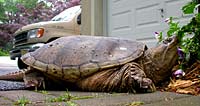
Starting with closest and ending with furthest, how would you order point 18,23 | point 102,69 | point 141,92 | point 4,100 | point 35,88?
point 4,100, point 141,92, point 102,69, point 35,88, point 18,23

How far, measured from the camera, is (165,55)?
9.07 ft

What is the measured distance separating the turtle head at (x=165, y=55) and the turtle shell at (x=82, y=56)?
5.5 inches

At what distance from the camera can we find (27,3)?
1165 inches

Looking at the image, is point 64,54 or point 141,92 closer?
point 141,92

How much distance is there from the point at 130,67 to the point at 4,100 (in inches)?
40.2

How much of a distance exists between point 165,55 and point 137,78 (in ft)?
1.32

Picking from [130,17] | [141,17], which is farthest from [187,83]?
[130,17]

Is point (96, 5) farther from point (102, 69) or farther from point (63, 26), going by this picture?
point (102, 69)

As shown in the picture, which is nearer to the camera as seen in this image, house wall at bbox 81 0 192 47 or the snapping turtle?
the snapping turtle

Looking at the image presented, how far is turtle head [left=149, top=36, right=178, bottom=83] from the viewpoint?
2725mm

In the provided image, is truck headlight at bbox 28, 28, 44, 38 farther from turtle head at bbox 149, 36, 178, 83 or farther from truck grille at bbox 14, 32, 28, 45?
turtle head at bbox 149, 36, 178, 83

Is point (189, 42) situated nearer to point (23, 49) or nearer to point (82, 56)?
point (82, 56)

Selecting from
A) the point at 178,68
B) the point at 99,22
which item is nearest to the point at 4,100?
the point at 178,68

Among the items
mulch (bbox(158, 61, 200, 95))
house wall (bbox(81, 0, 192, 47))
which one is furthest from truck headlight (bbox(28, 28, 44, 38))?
mulch (bbox(158, 61, 200, 95))
